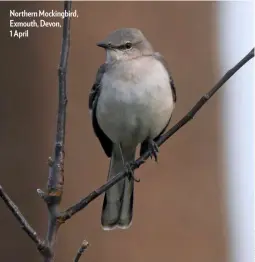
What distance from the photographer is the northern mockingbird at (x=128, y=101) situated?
98.7 inches

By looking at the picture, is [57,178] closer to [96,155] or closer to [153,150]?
[153,150]

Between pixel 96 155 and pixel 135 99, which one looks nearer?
pixel 135 99

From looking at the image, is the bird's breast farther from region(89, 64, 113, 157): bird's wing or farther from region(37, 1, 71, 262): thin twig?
region(37, 1, 71, 262): thin twig

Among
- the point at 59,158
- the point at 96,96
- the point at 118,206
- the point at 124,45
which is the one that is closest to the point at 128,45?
the point at 124,45

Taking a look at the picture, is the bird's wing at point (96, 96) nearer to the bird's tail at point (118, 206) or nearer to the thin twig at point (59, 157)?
the bird's tail at point (118, 206)

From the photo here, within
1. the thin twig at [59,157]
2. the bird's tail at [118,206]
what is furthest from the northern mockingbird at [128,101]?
the thin twig at [59,157]

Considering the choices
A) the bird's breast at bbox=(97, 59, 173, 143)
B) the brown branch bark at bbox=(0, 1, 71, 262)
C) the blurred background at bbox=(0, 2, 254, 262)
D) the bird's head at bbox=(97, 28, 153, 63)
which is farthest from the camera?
the blurred background at bbox=(0, 2, 254, 262)

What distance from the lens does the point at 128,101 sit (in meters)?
2.48

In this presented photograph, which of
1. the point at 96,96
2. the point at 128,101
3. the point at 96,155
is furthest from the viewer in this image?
the point at 96,155

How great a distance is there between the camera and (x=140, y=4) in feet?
15.4

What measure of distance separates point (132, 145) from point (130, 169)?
0.45m

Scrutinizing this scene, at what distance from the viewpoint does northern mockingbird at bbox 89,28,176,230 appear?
251 cm

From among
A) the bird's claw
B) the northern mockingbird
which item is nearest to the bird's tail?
the northern mockingbird

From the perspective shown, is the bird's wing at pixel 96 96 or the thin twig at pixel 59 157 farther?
the bird's wing at pixel 96 96
